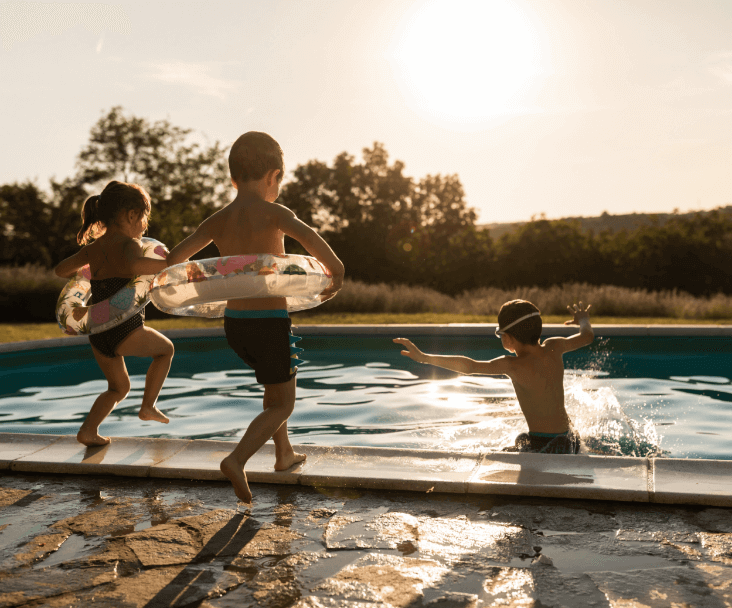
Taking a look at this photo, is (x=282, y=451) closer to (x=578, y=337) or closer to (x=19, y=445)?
(x=19, y=445)

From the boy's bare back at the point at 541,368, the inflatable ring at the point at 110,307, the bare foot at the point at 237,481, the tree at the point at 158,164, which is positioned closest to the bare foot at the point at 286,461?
the bare foot at the point at 237,481

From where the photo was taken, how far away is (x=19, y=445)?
12.6ft

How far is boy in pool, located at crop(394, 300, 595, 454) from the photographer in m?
3.88

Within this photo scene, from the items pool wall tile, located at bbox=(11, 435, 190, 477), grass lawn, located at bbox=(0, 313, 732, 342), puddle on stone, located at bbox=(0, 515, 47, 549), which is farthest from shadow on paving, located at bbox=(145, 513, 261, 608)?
grass lawn, located at bbox=(0, 313, 732, 342)

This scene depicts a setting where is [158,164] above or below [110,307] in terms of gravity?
above

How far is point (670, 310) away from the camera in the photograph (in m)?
14.8

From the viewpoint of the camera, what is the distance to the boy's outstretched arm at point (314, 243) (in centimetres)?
301

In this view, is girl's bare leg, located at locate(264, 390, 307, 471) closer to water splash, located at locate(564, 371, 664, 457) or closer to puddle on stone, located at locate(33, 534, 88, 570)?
puddle on stone, located at locate(33, 534, 88, 570)

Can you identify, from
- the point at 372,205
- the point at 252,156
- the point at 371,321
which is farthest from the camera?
the point at 372,205

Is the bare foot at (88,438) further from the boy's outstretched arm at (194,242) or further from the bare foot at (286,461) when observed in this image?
the boy's outstretched arm at (194,242)

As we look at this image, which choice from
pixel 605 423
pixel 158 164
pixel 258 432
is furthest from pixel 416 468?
pixel 158 164

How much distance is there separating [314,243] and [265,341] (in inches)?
20.0

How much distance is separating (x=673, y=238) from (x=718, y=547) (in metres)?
22.7

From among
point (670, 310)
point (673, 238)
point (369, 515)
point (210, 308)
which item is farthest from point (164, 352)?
point (673, 238)
